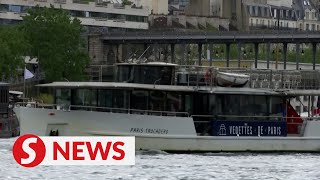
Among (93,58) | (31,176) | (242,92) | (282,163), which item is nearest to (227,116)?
(242,92)

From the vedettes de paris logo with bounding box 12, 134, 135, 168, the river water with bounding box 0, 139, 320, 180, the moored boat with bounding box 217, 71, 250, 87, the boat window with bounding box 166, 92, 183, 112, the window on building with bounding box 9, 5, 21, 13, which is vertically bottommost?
the river water with bounding box 0, 139, 320, 180

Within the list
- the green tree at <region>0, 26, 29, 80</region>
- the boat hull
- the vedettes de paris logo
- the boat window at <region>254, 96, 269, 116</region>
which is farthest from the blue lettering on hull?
the green tree at <region>0, 26, 29, 80</region>

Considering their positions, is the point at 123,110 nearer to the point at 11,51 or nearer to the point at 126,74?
the point at 126,74

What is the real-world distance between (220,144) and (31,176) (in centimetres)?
1619

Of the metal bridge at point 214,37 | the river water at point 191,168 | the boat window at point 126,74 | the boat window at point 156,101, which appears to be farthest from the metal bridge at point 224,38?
the river water at point 191,168

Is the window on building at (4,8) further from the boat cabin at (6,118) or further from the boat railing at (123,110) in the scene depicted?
the boat railing at (123,110)

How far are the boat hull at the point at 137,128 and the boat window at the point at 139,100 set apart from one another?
94 centimetres

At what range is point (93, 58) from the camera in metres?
189

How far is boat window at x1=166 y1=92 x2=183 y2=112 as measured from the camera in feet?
274

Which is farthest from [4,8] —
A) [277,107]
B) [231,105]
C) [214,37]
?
[231,105]

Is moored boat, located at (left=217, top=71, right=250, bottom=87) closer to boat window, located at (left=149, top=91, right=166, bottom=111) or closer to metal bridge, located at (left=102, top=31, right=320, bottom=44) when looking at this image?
Answer: boat window, located at (left=149, top=91, right=166, bottom=111)

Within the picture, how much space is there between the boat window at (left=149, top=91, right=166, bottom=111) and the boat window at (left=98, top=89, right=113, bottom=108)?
2047 millimetres

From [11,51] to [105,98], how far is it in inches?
2668

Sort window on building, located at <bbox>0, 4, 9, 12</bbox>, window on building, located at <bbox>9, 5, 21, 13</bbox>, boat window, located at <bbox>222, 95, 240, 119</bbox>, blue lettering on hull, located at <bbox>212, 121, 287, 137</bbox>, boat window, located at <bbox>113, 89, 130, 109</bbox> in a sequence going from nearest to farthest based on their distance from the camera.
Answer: boat window, located at <bbox>113, 89, 130, 109</bbox>
blue lettering on hull, located at <bbox>212, 121, 287, 137</bbox>
boat window, located at <bbox>222, 95, 240, 119</bbox>
window on building, located at <bbox>0, 4, 9, 12</bbox>
window on building, located at <bbox>9, 5, 21, 13</bbox>
